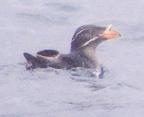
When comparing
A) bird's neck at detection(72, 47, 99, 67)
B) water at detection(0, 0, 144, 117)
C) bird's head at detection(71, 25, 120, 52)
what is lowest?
water at detection(0, 0, 144, 117)

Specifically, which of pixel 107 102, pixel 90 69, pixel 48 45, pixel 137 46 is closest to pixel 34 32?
pixel 48 45

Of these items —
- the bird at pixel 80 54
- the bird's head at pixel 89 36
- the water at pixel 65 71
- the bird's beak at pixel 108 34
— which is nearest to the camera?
the water at pixel 65 71

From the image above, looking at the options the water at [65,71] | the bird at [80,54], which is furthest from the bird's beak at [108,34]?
the water at [65,71]

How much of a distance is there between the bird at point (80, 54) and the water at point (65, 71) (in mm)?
140

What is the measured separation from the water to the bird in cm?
14

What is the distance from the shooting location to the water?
11.8 metres

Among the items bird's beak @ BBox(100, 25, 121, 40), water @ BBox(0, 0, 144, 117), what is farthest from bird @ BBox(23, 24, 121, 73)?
water @ BBox(0, 0, 144, 117)

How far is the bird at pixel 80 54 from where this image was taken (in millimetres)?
12750

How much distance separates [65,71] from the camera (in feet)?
42.6

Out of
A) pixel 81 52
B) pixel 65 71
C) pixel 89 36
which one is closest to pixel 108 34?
pixel 89 36

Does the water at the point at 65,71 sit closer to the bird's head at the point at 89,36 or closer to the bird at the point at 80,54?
the bird at the point at 80,54

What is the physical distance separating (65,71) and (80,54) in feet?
2.61

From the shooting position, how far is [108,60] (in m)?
14.5

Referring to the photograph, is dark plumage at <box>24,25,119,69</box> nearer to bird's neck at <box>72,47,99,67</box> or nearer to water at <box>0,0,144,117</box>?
bird's neck at <box>72,47,99,67</box>
